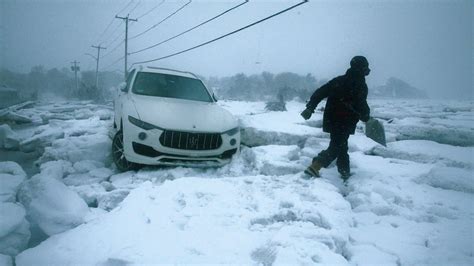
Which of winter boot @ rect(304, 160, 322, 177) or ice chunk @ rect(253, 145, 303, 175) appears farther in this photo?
ice chunk @ rect(253, 145, 303, 175)

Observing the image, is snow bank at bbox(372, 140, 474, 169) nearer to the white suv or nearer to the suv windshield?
the white suv

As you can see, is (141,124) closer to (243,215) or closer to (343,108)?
(243,215)

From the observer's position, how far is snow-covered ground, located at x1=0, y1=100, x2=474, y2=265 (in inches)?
84.8

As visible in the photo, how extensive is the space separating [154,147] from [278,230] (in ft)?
7.74

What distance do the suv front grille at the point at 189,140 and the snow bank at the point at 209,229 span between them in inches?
36.8

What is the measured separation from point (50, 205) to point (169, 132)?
6.32ft

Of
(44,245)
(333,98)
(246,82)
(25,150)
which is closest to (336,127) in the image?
(333,98)

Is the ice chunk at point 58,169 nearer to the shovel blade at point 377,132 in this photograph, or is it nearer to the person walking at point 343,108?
the person walking at point 343,108

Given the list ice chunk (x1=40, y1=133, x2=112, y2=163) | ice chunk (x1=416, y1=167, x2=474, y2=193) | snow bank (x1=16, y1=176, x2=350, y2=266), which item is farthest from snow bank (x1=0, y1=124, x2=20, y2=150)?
ice chunk (x1=416, y1=167, x2=474, y2=193)

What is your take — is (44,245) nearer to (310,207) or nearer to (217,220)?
(217,220)

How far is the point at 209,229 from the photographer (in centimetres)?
248

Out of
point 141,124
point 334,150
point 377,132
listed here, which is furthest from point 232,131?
point 377,132

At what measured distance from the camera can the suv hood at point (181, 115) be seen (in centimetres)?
431

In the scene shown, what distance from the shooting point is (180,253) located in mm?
2113
